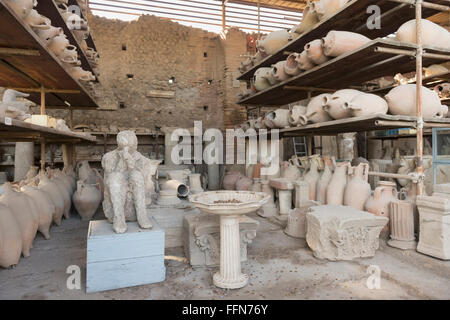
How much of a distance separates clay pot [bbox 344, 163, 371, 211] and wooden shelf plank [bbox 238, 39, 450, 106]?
136 centimetres

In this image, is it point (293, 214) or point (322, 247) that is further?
point (293, 214)

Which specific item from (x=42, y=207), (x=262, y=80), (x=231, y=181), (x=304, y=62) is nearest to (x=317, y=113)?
(x=304, y=62)

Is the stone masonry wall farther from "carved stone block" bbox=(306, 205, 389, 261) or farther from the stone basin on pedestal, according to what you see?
the stone basin on pedestal

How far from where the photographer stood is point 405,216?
121 inches

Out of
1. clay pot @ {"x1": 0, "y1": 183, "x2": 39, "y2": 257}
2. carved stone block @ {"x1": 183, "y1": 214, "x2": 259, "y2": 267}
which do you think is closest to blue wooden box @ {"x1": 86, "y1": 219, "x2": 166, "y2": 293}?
carved stone block @ {"x1": 183, "y1": 214, "x2": 259, "y2": 267}

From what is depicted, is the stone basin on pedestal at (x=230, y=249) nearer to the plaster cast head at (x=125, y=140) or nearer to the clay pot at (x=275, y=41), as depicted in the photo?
the plaster cast head at (x=125, y=140)

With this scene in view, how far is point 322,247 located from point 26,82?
186 inches

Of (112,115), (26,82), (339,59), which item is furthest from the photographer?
(112,115)

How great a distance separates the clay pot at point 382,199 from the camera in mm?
3254
